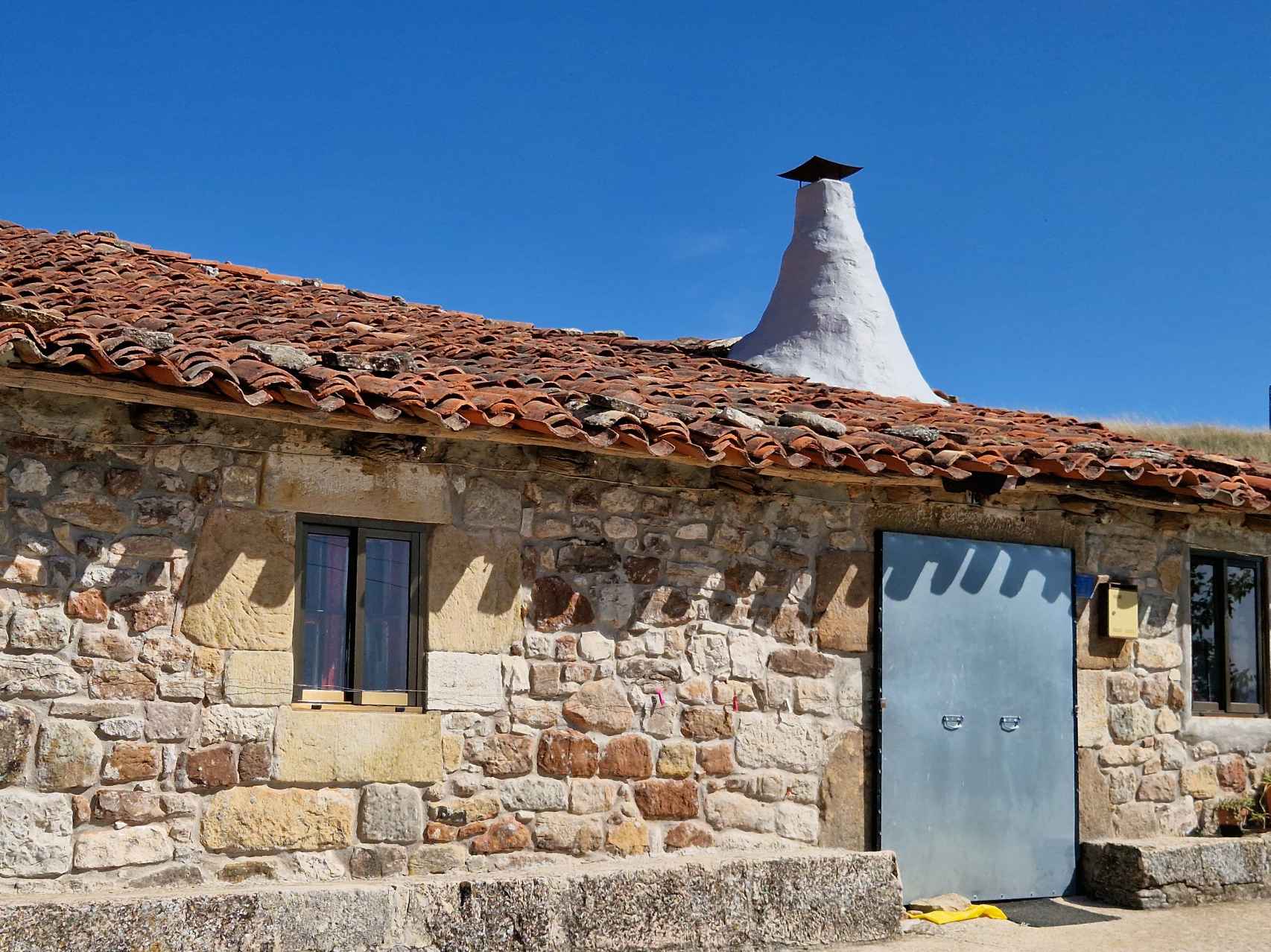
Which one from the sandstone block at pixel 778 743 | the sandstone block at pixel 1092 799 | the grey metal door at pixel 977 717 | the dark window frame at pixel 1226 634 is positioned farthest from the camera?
the dark window frame at pixel 1226 634

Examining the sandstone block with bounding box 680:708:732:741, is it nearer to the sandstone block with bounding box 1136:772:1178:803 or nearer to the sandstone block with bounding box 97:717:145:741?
the sandstone block with bounding box 97:717:145:741

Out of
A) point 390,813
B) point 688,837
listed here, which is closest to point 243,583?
point 390,813

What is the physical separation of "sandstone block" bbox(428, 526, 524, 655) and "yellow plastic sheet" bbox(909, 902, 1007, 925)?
97.3 inches

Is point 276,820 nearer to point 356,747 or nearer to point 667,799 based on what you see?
point 356,747

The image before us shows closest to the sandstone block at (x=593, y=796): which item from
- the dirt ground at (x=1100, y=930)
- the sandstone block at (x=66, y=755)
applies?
the dirt ground at (x=1100, y=930)

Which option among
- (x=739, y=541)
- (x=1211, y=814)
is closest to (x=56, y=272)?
(x=739, y=541)

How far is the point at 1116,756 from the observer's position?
7.64 metres

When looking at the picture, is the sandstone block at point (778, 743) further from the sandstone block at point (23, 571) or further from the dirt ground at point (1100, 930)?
the sandstone block at point (23, 571)

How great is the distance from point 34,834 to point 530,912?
1.85 meters

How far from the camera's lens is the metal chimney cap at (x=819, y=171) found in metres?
9.64

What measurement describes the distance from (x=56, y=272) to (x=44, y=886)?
3.56 meters

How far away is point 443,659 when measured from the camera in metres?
5.82

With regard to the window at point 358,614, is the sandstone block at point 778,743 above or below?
below

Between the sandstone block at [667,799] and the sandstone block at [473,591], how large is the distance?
3.05ft
